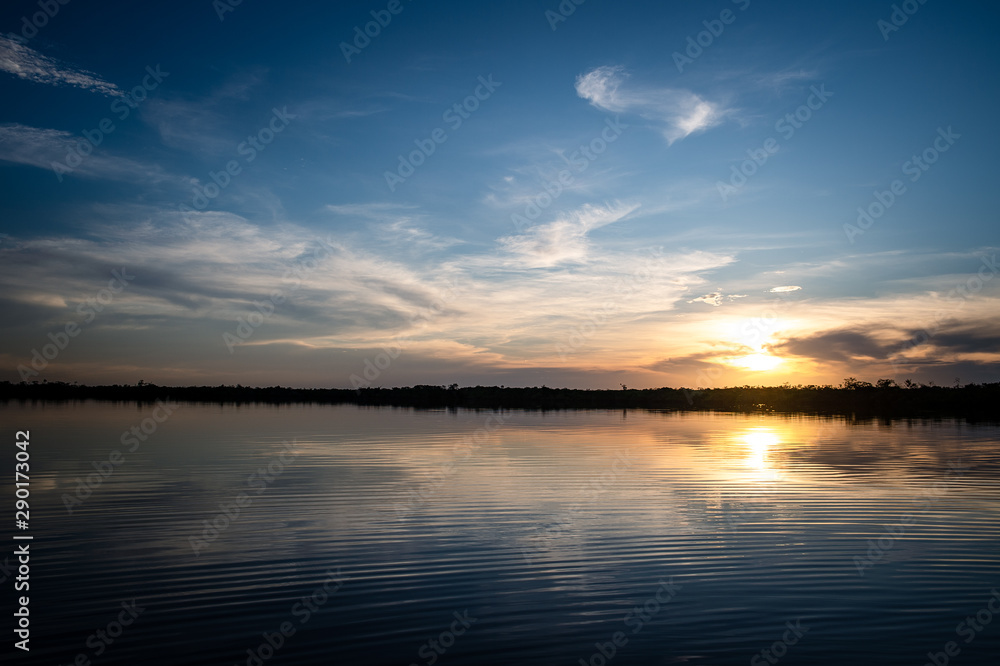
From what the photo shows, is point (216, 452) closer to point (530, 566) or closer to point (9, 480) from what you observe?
point (9, 480)

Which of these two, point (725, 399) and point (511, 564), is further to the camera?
point (725, 399)

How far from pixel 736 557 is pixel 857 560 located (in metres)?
2.56

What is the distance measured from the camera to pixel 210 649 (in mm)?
8805

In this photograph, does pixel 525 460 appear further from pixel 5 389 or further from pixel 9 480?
pixel 5 389

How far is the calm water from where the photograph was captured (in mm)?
9227

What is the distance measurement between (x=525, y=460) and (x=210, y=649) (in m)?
23.9

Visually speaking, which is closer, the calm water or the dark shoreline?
the calm water

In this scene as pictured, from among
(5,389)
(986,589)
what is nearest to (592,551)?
(986,589)

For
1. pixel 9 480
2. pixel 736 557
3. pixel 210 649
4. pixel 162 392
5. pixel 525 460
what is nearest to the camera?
pixel 210 649

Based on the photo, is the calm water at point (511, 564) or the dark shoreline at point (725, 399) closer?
the calm water at point (511, 564)

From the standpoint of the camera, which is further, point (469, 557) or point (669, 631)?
point (469, 557)

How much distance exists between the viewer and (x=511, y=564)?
13.2 meters

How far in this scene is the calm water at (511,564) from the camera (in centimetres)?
923

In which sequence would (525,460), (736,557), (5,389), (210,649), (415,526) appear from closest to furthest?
(210,649) → (736,557) → (415,526) → (525,460) → (5,389)
